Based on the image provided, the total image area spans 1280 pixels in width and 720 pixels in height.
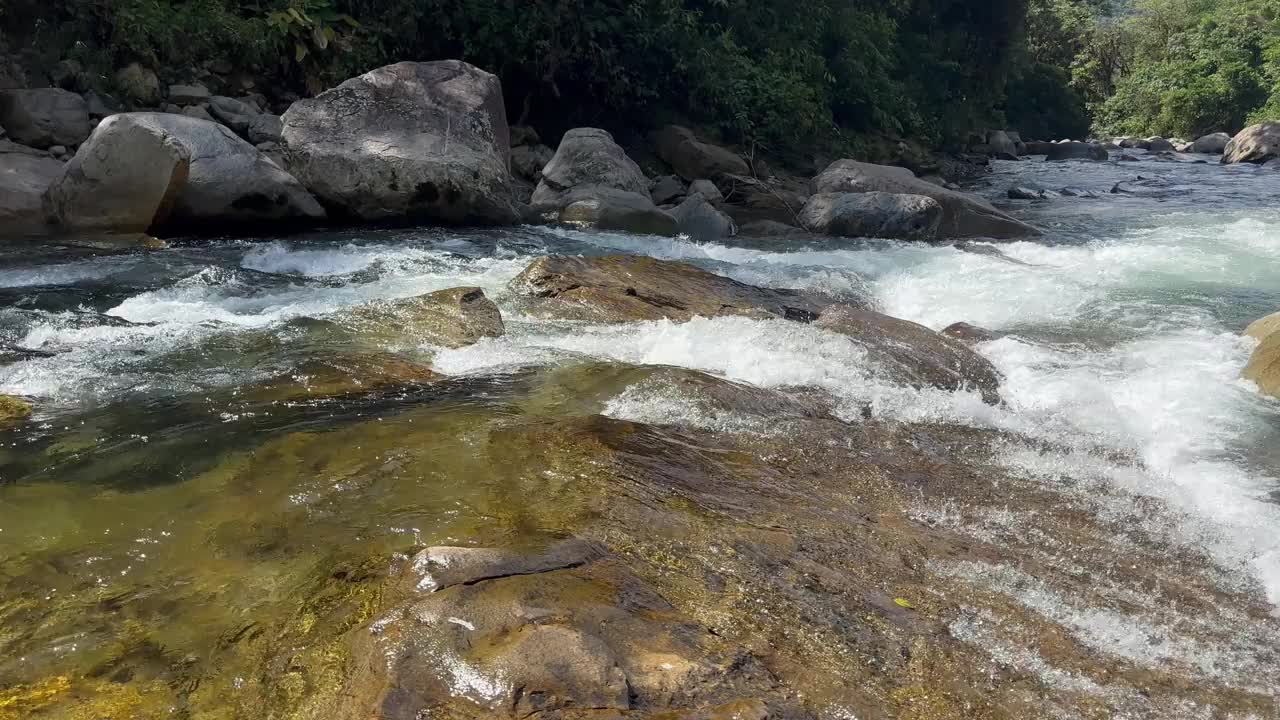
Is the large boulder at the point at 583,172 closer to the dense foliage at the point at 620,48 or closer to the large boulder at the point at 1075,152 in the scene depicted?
the dense foliage at the point at 620,48

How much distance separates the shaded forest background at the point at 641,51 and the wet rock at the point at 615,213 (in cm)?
393

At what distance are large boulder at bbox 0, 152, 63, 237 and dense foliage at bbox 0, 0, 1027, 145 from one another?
301 centimetres

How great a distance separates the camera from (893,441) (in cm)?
486

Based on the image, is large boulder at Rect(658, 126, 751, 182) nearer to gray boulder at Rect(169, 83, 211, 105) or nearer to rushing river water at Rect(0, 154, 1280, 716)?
rushing river water at Rect(0, 154, 1280, 716)

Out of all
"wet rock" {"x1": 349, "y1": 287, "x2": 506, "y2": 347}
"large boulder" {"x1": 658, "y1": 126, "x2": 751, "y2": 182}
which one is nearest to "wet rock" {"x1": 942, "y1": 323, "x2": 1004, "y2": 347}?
"wet rock" {"x1": 349, "y1": 287, "x2": 506, "y2": 347}

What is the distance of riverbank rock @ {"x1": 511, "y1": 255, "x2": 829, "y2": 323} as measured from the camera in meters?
7.13

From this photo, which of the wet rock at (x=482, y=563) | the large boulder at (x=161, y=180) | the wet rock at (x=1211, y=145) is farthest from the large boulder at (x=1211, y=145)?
the wet rock at (x=482, y=563)

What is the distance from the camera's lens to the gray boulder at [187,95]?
12.5m

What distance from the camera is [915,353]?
6.37m

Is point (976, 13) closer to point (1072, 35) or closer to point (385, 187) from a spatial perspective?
point (1072, 35)

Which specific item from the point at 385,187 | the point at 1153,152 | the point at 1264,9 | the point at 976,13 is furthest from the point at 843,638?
the point at 1264,9

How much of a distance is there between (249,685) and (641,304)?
4.97 m

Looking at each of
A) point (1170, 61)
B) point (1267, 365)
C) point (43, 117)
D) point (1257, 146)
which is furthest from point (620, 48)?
point (1170, 61)

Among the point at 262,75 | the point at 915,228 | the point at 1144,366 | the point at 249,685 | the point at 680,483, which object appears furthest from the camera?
the point at 262,75
